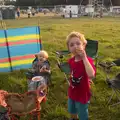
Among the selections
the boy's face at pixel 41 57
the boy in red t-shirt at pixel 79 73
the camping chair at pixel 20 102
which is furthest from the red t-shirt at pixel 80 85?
the boy's face at pixel 41 57

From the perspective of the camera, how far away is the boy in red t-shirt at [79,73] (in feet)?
9.46

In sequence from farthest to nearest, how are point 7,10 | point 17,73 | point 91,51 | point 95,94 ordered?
point 7,10 < point 17,73 < point 91,51 < point 95,94

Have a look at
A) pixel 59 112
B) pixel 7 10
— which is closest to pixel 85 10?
pixel 7 10

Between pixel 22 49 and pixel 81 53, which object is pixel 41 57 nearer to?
pixel 22 49

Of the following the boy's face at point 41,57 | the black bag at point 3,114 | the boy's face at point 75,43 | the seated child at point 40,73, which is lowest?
the black bag at point 3,114

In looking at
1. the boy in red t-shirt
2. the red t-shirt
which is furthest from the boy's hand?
the red t-shirt

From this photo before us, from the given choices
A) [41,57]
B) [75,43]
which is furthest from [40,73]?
[75,43]

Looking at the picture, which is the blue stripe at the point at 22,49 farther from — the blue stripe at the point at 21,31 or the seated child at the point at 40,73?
the seated child at the point at 40,73

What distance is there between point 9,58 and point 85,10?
100ft

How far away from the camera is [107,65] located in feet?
14.7

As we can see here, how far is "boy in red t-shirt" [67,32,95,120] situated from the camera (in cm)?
288

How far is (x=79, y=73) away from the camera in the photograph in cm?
312

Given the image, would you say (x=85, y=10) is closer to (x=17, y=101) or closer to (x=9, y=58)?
(x=9, y=58)

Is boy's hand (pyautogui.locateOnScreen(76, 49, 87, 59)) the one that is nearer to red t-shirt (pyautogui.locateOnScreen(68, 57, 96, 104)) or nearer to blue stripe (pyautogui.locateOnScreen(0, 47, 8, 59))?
red t-shirt (pyautogui.locateOnScreen(68, 57, 96, 104))
